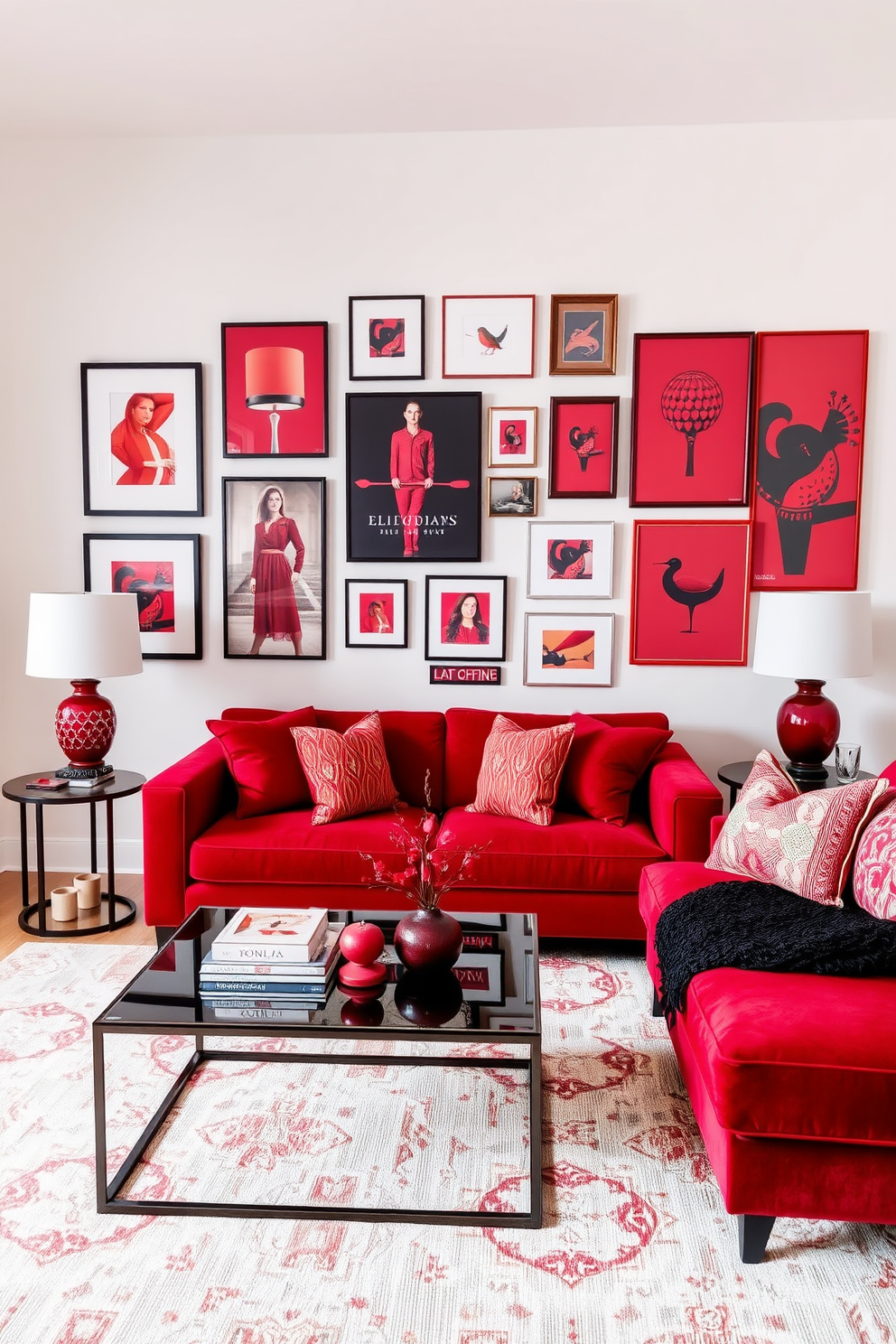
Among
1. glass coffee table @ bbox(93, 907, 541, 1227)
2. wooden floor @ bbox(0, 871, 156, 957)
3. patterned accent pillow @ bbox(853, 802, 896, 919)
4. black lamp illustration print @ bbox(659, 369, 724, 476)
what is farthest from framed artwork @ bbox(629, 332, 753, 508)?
wooden floor @ bbox(0, 871, 156, 957)

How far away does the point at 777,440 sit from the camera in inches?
154

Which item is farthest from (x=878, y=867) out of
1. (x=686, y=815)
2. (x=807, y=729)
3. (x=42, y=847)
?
(x=42, y=847)

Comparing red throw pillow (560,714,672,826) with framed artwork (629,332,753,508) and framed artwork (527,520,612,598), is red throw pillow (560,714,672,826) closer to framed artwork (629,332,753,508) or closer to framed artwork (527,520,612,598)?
framed artwork (527,520,612,598)

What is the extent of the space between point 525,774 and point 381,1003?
1443 millimetres

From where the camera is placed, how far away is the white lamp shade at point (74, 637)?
356 centimetres

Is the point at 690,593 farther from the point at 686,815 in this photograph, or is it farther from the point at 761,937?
the point at 761,937

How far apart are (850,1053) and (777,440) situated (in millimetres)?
2772

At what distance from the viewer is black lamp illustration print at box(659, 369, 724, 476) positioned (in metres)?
3.91

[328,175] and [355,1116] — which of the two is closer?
[355,1116]

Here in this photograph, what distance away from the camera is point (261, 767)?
3537 millimetres

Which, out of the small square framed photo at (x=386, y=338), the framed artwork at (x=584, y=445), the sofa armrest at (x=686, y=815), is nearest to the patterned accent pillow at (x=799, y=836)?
the sofa armrest at (x=686, y=815)

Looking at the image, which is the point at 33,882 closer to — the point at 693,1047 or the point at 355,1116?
the point at 355,1116

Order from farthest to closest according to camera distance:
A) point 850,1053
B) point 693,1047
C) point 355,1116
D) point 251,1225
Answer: point 355,1116 < point 693,1047 < point 251,1225 < point 850,1053

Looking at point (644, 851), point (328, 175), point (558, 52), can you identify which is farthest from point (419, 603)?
point (558, 52)
